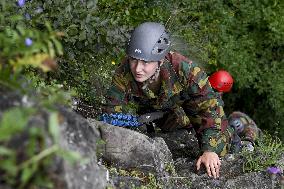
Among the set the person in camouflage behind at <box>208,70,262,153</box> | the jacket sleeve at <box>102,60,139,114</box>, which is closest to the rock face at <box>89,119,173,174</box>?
the jacket sleeve at <box>102,60,139,114</box>

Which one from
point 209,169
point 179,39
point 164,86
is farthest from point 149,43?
point 179,39

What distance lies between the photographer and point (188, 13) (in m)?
10.2

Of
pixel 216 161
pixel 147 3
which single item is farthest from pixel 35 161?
pixel 147 3

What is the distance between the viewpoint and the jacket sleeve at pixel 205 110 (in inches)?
214

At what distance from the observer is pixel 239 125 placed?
861 cm

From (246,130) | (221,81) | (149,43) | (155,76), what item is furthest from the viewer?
(221,81)

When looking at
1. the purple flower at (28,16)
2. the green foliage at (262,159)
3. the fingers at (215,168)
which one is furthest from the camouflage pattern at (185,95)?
the purple flower at (28,16)

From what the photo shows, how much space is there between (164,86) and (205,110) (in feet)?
1.72

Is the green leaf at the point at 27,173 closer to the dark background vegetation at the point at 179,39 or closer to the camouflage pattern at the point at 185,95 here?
the dark background vegetation at the point at 179,39

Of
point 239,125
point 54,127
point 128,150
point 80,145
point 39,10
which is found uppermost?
point 54,127

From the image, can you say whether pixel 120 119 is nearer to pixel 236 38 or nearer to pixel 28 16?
pixel 28 16

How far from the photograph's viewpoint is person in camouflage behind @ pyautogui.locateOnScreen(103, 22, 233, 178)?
525 centimetres

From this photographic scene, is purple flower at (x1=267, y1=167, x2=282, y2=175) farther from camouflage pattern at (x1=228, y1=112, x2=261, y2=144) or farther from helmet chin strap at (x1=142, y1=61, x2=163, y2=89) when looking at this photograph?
camouflage pattern at (x1=228, y1=112, x2=261, y2=144)

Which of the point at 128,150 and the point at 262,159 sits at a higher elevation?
the point at 128,150
